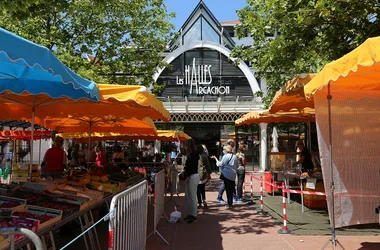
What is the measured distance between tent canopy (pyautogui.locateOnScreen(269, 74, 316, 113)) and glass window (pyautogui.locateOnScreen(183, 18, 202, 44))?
2055 cm

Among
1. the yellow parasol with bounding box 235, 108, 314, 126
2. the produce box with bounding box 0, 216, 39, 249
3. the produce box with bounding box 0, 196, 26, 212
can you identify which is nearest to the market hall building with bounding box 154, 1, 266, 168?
the yellow parasol with bounding box 235, 108, 314, 126

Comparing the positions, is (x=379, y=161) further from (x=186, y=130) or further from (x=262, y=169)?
(x=186, y=130)

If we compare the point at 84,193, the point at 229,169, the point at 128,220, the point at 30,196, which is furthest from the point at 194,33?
the point at 128,220

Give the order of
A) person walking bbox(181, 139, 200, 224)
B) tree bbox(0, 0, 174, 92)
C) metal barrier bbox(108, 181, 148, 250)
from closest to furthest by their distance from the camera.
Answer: metal barrier bbox(108, 181, 148, 250) → person walking bbox(181, 139, 200, 224) → tree bbox(0, 0, 174, 92)

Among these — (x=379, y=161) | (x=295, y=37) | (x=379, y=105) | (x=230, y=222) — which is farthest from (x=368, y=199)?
(x=295, y=37)

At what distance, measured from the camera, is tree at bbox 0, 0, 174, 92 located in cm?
1400

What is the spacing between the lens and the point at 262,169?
26547 mm

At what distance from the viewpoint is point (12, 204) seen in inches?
170

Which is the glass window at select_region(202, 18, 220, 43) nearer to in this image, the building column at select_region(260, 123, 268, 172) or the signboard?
the signboard

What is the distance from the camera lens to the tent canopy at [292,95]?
6.79 m

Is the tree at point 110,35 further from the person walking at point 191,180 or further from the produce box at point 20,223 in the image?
the produce box at point 20,223

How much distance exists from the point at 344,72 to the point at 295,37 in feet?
17.3

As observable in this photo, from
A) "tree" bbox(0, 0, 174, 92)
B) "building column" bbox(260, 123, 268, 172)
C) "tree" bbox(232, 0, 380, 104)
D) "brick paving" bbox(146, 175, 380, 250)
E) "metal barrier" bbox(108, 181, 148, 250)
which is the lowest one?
"brick paving" bbox(146, 175, 380, 250)

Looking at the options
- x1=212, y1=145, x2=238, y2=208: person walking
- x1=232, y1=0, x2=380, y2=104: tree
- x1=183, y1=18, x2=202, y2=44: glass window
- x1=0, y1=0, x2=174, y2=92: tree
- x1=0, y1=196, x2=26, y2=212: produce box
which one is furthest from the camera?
x1=183, y1=18, x2=202, y2=44: glass window
